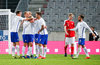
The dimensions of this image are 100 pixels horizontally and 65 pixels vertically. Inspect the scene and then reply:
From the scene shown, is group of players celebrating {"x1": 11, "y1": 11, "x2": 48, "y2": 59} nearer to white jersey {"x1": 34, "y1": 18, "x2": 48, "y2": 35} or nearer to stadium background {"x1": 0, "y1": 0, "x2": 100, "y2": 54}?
white jersey {"x1": 34, "y1": 18, "x2": 48, "y2": 35}

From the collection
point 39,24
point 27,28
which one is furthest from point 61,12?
point 27,28

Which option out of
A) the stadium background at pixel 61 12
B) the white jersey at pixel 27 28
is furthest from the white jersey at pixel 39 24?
the stadium background at pixel 61 12

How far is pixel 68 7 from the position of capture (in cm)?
2544

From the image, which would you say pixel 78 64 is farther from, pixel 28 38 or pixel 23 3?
pixel 23 3

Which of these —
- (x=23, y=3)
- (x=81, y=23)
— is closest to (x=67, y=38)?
(x=81, y=23)

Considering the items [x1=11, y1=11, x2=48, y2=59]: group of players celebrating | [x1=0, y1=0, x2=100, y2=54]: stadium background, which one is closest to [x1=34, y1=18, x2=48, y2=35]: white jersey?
[x1=11, y1=11, x2=48, y2=59]: group of players celebrating

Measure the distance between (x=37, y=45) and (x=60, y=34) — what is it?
27.4 ft

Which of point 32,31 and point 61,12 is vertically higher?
point 61,12

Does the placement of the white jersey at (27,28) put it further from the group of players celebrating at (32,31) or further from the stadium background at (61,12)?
the stadium background at (61,12)

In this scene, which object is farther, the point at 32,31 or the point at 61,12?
the point at 61,12

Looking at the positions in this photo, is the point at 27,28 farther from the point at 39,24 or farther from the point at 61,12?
the point at 61,12

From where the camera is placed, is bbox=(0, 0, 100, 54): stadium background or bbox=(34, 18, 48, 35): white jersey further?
bbox=(0, 0, 100, 54): stadium background

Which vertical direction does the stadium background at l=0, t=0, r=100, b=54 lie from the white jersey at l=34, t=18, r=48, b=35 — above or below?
above

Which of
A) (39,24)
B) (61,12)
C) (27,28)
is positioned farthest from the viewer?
(61,12)
